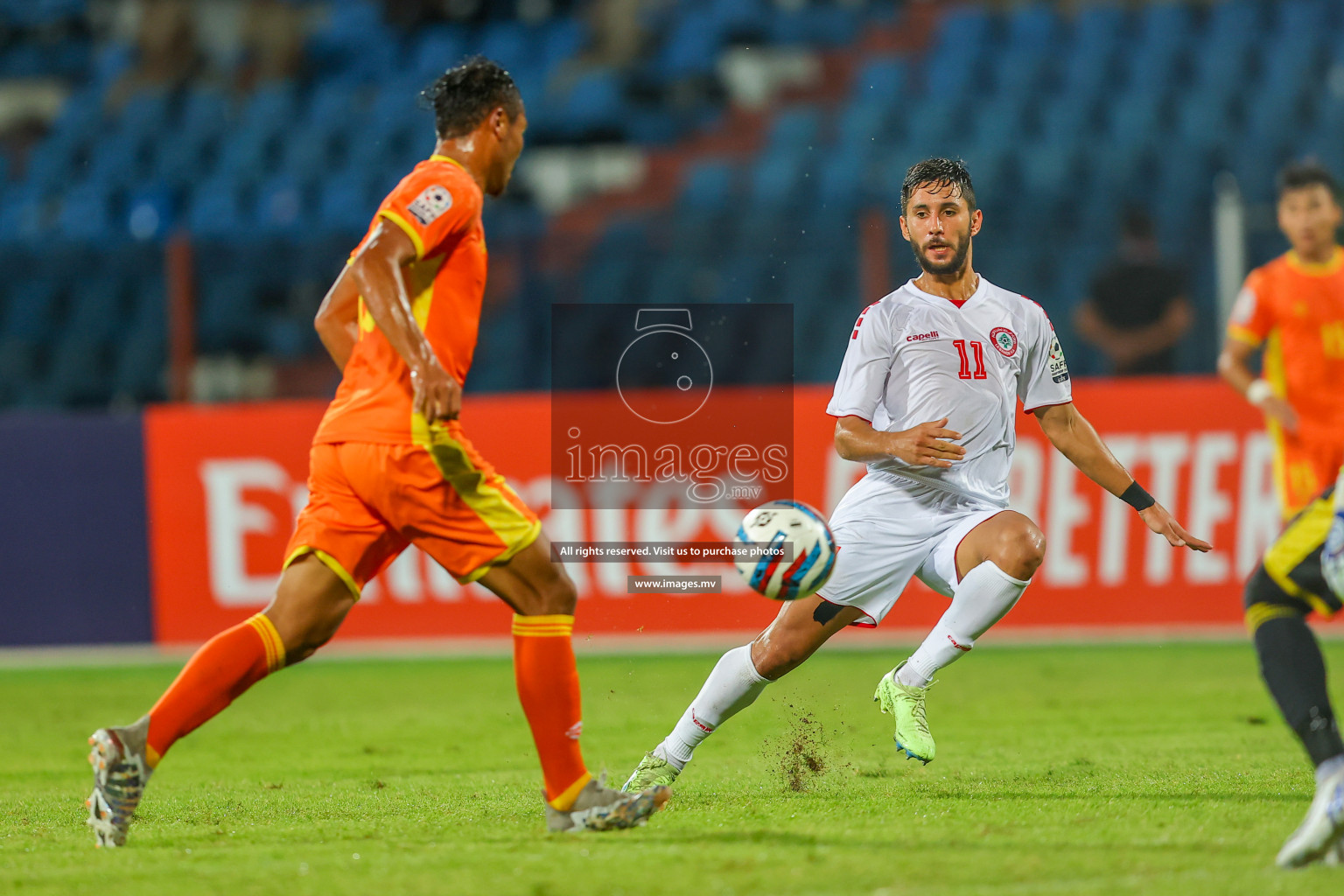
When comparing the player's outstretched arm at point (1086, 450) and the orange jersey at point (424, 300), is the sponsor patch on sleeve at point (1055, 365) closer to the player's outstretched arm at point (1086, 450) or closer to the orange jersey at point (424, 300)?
the player's outstretched arm at point (1086, 450)

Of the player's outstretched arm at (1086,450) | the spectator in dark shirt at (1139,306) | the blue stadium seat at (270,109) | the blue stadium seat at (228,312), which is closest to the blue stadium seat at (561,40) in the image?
the blue stadium seat at (270,109)

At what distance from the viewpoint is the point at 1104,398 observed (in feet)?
34.9

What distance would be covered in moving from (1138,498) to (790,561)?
1.35m

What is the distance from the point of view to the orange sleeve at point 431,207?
176 inches

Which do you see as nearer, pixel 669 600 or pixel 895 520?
pixel 895 520

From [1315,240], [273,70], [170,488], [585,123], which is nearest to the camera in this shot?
[1315,240]

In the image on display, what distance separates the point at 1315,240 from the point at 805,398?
12.4 feet

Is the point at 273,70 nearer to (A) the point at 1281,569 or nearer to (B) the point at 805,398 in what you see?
(B) the point at 805,398

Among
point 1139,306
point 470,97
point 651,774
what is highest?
point 470,97

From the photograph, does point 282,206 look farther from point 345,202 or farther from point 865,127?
point 865,127

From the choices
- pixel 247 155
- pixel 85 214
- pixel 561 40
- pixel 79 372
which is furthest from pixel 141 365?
pixel 561 40

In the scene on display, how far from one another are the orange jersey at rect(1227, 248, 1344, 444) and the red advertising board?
7.65 ft

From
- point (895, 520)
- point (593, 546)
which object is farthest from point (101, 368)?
point (895, 520)

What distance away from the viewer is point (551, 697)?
474 centimetres
